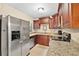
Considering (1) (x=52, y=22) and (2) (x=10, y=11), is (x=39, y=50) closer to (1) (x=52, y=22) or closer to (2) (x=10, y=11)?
(1) (x=52, y=22)

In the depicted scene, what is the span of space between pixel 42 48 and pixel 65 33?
1.45ft

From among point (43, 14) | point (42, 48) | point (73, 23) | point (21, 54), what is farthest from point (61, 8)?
point (21, 54)

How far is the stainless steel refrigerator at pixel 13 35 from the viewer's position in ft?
4.83

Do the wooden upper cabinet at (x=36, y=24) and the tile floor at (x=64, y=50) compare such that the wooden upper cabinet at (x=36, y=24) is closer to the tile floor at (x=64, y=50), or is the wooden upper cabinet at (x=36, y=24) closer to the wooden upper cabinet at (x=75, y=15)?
the tile floor at (x=64, y=50)

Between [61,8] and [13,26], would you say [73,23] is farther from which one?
[13,26]

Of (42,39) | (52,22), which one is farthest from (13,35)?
(52,22)

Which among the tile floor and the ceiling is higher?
the ceiling

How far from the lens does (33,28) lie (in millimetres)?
1646

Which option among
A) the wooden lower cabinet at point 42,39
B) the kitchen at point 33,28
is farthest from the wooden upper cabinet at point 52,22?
the wooden lower cabinet at point 42,39

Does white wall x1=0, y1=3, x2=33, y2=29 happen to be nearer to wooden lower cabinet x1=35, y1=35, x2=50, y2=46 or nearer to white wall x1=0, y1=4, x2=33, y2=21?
white wall x1=0, y1=4, x2=33, y2=21

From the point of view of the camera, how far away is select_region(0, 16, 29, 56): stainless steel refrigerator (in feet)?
4.83

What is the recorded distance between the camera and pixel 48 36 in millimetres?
1641

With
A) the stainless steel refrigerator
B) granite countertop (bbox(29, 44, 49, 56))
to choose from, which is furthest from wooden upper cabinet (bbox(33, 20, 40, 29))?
granite countertop (bbox(29, 44, 49, 56))

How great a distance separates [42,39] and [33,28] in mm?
208
